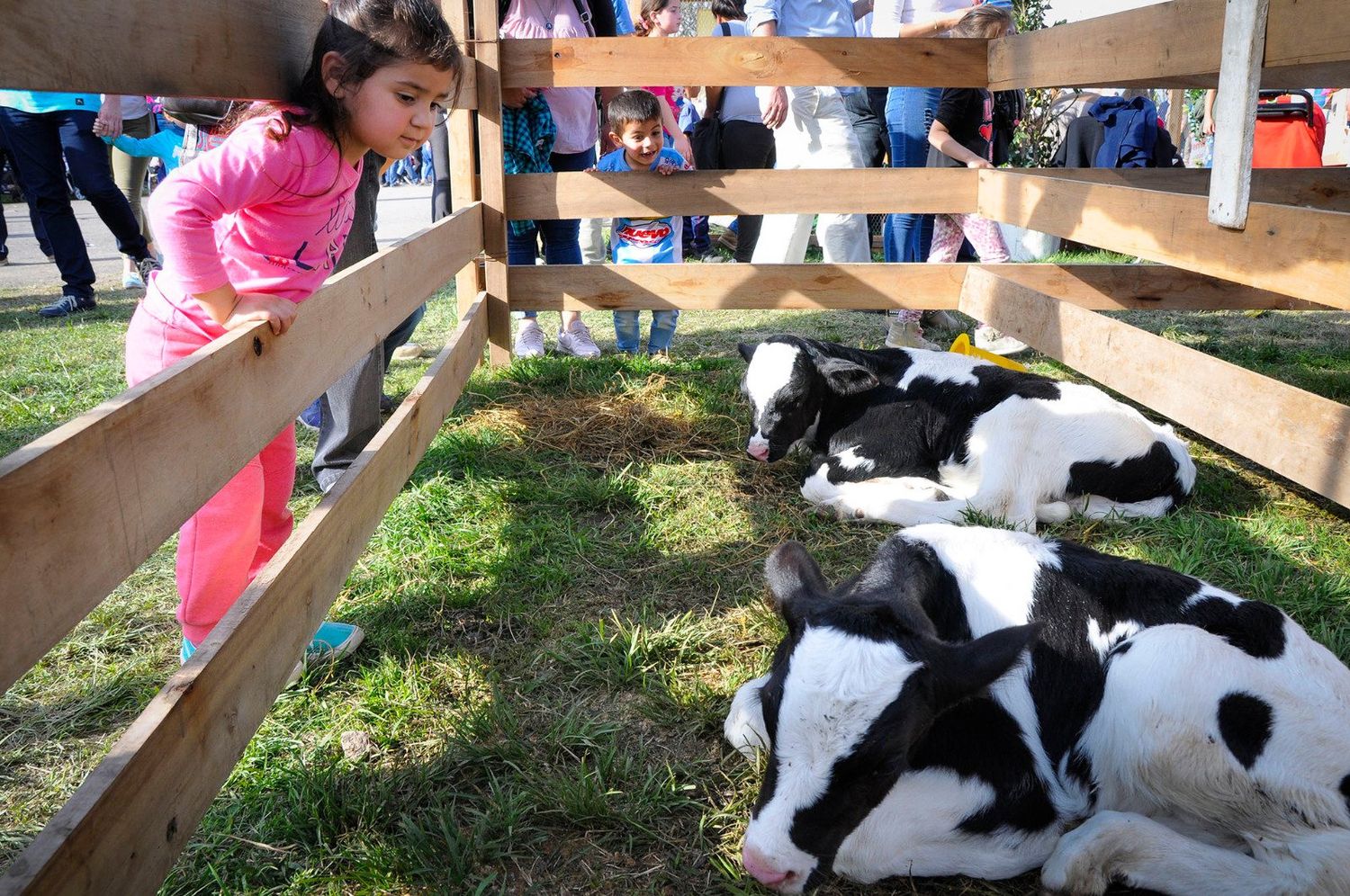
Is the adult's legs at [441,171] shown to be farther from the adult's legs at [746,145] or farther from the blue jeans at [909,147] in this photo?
the blue jeans at [909,147]

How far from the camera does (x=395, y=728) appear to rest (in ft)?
8.63

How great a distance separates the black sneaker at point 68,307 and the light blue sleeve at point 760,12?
5.82m

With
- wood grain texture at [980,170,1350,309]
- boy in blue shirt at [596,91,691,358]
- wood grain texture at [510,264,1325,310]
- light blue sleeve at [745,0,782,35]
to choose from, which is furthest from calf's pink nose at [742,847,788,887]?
light blue sleeve at [745,0,782,35]

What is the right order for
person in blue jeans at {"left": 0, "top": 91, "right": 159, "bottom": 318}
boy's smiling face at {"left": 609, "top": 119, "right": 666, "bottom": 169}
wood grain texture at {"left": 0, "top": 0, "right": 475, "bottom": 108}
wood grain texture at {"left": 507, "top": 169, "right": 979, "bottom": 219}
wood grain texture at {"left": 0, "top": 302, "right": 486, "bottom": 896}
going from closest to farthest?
1. wood grain texture at {"left": 0, "top": 302, "right": 486, "bottom": 896}
2. wood grain texture at {"left": 0, "top": 0, "right": 475, "bottom": 108}
3. wood grain texture at {"left": 507, "top": 169, "right": 979, "bottom": 219}
4. boy's smiling face at {"left": 609, "top": 119, "right": 666, "bottom": 169}
5. person in blue jeans at {"left": 0, "top": 91, "right": 159, "bottom": 318}

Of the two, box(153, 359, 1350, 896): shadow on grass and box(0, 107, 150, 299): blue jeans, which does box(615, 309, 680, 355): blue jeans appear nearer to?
box(153, 359, 1350, 896): shadow on grass

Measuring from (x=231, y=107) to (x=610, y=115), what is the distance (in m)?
3.53

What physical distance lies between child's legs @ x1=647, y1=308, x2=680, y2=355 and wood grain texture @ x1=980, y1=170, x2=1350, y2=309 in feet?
7.24

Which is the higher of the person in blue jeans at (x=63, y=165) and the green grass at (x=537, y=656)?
the person in blue jeans at (x=63, y=165)

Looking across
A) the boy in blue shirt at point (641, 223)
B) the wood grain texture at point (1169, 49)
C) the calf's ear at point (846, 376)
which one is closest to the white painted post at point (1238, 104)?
the wood grain texture at point (1169, 49)

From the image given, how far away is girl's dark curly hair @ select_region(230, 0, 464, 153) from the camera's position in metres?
2.66

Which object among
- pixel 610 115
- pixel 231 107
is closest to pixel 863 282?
pixel 610 115

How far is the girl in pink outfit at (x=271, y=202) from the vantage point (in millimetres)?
2350

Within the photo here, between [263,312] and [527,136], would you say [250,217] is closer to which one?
[263,312]

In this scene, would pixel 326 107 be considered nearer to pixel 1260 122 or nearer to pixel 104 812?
pixel 104 812
